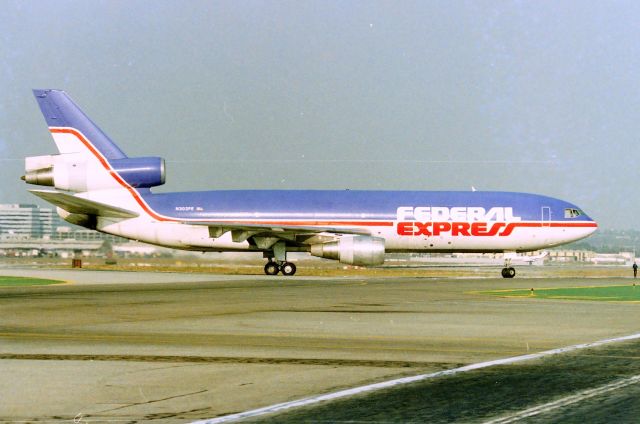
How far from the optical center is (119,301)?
2586 cm

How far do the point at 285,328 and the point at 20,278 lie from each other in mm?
26925

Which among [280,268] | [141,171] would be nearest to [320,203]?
[280,268]

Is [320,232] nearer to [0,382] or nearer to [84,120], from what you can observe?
[84,120]

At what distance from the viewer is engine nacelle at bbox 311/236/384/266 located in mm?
45719

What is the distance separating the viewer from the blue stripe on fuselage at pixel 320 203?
48.5 m

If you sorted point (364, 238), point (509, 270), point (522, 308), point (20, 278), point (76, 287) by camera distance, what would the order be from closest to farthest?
point (522, 308) → point (76, 287) → point (20, 278) → point (364, 238) → point (509, 270)

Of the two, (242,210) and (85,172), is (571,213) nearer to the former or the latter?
(242,210)

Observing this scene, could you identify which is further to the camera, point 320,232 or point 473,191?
point 473,191

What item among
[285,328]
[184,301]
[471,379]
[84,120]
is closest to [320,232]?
[84,120]

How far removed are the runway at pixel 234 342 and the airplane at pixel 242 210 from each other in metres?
18.9

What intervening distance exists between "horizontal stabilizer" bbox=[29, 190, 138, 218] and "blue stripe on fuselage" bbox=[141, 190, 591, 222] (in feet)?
5.51

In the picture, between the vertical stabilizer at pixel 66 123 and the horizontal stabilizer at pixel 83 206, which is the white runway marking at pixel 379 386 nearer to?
the horizontal stabilizer at pixel 83 206

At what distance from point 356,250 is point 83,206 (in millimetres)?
15006

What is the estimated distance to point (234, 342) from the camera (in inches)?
607
